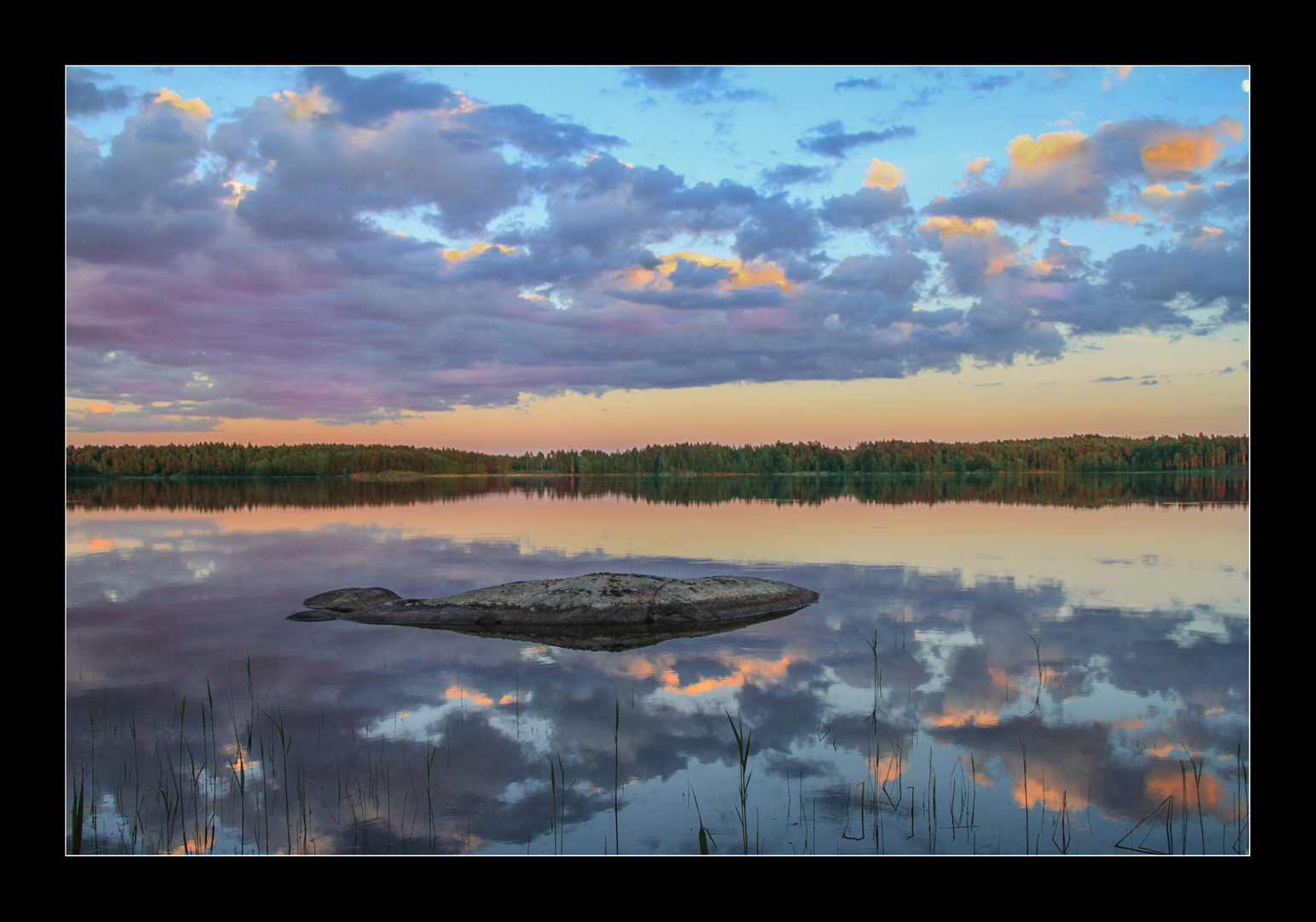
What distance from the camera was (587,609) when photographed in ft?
44.7

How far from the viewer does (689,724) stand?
849 centimetres

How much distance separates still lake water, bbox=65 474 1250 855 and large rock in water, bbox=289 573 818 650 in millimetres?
653

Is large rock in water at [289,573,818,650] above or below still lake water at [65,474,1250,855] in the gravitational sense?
above

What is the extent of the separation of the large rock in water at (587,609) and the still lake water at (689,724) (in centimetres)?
65

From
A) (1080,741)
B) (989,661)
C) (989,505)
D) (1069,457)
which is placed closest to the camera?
(1080,741)

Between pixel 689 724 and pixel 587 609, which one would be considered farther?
pixel 587 609

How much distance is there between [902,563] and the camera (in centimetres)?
2197

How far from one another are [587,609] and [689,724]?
5425mm

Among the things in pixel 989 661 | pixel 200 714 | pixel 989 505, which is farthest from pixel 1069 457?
pixel 200 714

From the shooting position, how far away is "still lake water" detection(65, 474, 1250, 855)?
633cm

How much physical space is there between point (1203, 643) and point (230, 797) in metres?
14.7

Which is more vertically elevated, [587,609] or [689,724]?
[587,609]

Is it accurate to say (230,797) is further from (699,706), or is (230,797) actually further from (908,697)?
(908,697)
